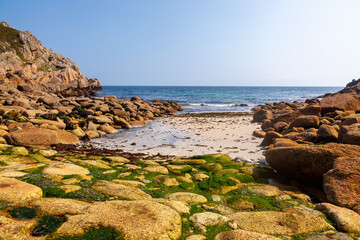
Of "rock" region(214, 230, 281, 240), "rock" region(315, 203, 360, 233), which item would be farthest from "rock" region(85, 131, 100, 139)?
"rock" region(315, 203, 360, 233)

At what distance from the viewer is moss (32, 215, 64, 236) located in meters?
2.69

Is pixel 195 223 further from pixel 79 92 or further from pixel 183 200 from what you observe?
pixel 79 92

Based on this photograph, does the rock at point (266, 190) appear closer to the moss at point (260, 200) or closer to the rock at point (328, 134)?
the moss at point (260, 200)

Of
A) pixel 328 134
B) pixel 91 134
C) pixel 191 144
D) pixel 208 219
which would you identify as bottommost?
pixel 191 144

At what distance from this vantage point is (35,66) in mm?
53125

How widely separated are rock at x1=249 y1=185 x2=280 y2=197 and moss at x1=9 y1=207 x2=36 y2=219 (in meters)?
4.25

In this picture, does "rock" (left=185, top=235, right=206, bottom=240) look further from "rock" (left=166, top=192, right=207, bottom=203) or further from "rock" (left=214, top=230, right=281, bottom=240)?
"rock" (left=166, top=192, right=207, bottom=203)

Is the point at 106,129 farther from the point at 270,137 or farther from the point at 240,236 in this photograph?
the point at 240,236

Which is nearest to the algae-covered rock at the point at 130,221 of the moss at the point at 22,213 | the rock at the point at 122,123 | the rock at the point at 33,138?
the moss at the point at 22,213

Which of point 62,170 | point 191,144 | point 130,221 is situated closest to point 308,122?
point 191,144

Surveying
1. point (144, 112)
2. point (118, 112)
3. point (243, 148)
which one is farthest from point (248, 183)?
point (144, 112)

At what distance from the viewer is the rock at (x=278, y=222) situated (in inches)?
127

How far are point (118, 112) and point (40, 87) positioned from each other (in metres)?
37.4

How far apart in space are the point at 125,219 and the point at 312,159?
4822mm
